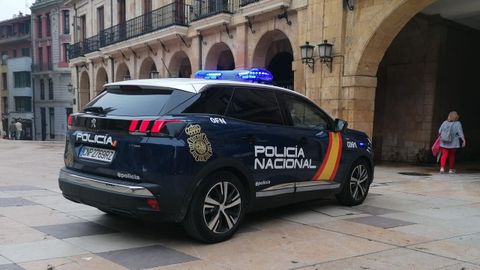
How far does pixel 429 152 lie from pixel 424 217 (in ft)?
28.7

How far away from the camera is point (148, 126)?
4832 millimetres

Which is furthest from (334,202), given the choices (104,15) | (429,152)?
(104,15)

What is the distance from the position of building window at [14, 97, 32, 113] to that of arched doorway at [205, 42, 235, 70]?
4136cm

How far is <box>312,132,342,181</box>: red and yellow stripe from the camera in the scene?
667 cm

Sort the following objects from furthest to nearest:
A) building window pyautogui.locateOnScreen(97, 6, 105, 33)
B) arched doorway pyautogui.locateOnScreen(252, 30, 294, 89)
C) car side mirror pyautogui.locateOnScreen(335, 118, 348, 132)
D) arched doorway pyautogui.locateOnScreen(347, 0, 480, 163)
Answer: building window pyautogui.locateOnScreen(97, 6, 105, 33), arched doorway pyautogui.locateOnScreen(252, 30, 294, 89), arched doorway pyautogui.locateOnScreen(347, 0, 480, 163), car side mirror pyautogui.locateOnScreen(335, 118, 348, 132)

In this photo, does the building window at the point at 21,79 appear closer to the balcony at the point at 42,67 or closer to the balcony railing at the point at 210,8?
the balcony at the point at 42,67

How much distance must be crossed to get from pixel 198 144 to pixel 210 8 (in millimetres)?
15069

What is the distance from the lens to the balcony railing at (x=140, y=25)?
20.9 meters

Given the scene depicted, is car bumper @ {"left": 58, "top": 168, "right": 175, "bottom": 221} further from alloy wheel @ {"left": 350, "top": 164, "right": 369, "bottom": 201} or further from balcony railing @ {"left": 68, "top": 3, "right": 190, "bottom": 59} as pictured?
balcony railing @ {"left": 68, "top": 3, "right": 190, "bottom": 59}

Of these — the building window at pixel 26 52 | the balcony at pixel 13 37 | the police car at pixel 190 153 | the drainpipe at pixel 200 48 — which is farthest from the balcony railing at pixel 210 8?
the building window at pixel 26 52

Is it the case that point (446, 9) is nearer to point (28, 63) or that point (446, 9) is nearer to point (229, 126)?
point (229, 126)

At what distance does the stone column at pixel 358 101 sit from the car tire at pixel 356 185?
577 cm

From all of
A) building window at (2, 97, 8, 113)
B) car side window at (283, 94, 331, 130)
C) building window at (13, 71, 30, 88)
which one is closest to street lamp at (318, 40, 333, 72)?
car side window at (283, 94, 331, 130)

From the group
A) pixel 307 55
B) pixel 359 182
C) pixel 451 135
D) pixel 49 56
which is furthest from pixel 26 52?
pixel 359 182
